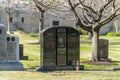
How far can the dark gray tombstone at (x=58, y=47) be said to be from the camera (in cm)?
1972

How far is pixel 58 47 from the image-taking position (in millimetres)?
19906

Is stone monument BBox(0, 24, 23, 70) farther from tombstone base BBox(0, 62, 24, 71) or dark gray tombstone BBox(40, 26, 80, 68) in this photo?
dark gray tombstone BBox(40, 26, 80, 68)

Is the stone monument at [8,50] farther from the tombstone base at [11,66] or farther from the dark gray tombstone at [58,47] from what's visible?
the dark gray tombstone at [58,47]

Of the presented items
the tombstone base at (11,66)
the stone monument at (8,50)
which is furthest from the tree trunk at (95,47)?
the tombstone base at (11,66)

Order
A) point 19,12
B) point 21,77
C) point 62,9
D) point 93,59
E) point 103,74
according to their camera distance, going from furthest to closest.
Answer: point 19,12
point 62,9
point 93,59
point 103,74
point 21,77

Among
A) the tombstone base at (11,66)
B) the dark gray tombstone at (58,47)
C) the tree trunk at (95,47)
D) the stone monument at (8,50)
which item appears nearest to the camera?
the tombstone base at (11,66)

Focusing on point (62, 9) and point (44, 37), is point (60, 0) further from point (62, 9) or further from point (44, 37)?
point (44, 37)

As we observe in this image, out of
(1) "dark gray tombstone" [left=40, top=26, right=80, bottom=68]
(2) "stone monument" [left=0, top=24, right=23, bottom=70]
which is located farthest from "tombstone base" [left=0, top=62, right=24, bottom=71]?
(1) "dark gray tombstone" [left=40, top=26, right=80, bottom=68]

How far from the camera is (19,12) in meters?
78.2

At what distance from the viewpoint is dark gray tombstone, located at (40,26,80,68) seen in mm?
19720

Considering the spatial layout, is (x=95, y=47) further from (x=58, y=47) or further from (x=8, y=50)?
(x=8, y=50)

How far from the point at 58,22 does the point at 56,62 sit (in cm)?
6109

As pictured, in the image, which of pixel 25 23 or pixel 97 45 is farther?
pixel 25 23

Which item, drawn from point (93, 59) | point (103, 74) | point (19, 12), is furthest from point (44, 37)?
point (19, 12)
